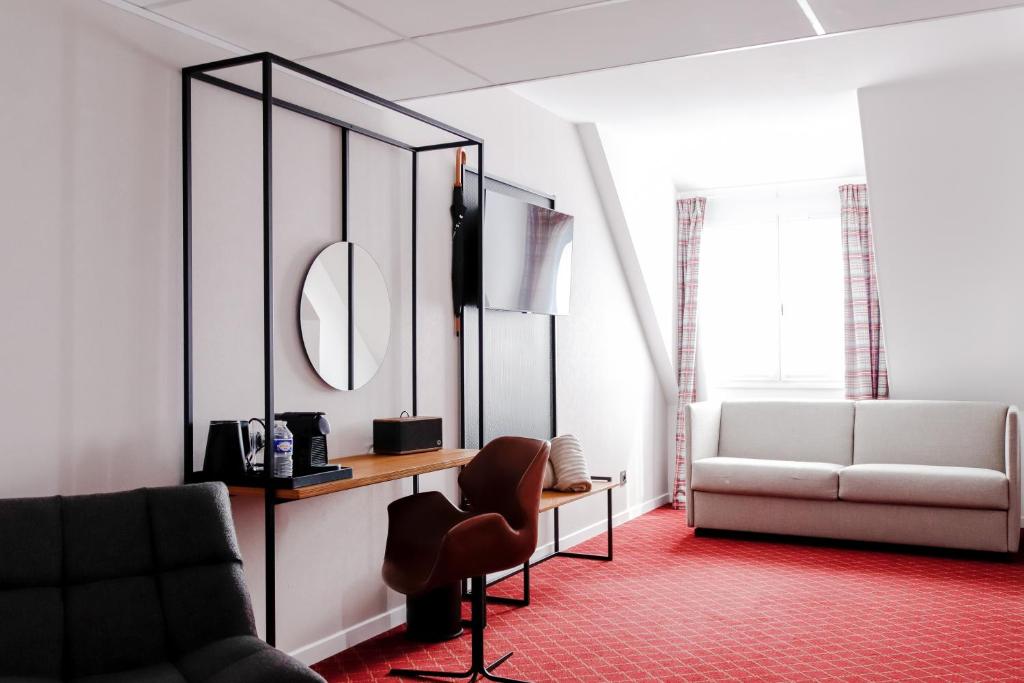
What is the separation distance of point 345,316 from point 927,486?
3890 millimetres

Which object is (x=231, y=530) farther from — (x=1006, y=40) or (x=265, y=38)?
(x=1006, y=40)

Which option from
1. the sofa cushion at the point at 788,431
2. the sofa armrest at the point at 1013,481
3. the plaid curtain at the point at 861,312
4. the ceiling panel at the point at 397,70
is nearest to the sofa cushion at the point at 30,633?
the ceiling panel at the point at 397,70

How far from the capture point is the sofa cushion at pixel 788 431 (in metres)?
6.57

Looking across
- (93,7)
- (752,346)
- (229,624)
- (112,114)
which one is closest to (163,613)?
(229,624)

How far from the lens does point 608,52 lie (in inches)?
132

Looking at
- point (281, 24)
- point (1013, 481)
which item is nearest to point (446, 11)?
point (281, 24)

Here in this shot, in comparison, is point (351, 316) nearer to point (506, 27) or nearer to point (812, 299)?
point (506, 27)

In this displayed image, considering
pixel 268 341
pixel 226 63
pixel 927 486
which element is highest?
pixel 226 63

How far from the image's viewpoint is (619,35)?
10.4 ft

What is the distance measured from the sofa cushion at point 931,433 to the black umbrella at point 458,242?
3402 millimetres

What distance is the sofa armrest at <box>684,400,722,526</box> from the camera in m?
6.43

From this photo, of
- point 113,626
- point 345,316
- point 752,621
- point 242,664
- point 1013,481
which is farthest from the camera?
point 1013,481

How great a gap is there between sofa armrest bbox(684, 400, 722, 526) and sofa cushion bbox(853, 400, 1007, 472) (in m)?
1.03

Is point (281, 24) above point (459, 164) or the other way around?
above
